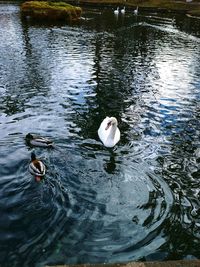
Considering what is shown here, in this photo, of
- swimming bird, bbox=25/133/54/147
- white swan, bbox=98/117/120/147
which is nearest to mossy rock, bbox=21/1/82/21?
white swan, bbox=98/117/120/147

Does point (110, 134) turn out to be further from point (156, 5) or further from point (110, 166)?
point (156, 5)

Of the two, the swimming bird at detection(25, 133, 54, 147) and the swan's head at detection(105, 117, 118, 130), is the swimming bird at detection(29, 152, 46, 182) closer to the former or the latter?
the swimming bird at detection(25, 133, 54, 147)

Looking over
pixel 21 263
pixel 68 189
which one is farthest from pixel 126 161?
pixel 21 263

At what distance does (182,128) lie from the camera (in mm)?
19281

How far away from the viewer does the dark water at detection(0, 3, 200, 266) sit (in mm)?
10828

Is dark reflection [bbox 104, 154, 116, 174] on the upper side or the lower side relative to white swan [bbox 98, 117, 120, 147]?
lower

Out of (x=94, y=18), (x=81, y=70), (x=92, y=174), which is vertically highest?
(x=92, y=174)

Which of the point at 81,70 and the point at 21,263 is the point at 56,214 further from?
the point at 81,70

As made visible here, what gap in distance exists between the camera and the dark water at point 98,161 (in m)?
10.8

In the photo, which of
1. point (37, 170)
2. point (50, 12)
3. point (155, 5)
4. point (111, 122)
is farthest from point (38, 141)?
point (155, 5)

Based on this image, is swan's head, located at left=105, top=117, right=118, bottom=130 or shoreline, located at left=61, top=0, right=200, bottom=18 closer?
swan's head, located at left=105, top=117, right=118, bottom=130

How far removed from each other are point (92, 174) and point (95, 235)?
3.59 m

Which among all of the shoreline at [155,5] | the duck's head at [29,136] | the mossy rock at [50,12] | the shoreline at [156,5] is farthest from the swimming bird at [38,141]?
the shoreline at [156,5]

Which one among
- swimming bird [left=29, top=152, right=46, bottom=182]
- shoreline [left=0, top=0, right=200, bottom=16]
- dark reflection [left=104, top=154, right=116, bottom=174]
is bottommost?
shoreline [left=0, top=0, right=200, bottom=16]
